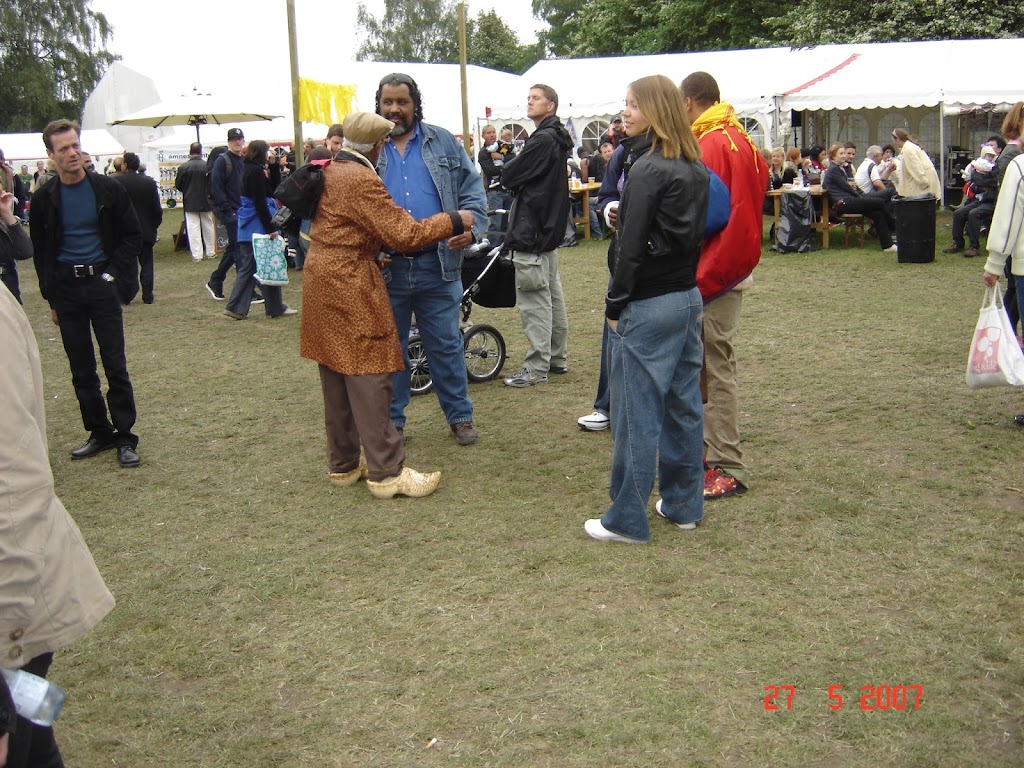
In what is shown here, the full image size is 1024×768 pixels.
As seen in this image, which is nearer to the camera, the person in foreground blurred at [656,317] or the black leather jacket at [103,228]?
the person in foreground blurred at [656,317]

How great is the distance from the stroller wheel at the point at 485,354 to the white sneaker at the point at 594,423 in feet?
5.08

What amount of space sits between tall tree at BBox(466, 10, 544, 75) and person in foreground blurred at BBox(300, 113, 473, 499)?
71.4 m

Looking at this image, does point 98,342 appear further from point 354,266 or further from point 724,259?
point 724,259

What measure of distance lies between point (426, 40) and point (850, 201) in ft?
212

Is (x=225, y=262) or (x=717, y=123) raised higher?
(x=717, y=123)

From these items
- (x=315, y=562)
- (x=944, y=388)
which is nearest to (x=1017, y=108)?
(x=944, y=388)

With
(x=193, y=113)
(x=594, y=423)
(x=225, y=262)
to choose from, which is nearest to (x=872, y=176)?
(x=225, y=262)

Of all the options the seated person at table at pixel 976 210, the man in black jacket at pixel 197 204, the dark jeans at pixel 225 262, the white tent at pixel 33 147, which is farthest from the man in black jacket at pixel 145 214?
the white tent at pixel 33 147

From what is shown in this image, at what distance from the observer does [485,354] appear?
25.4ft

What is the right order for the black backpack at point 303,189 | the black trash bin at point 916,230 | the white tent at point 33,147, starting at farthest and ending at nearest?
the white tent at point 33,147 → the black trash bin at point 916,230 → the black backpack at point 303,189

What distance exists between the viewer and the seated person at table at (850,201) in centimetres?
1434

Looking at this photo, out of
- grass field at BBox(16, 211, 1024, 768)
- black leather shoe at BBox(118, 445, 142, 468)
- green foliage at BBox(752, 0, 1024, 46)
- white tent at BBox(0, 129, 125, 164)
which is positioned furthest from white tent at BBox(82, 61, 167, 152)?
grass field at BBox(16, 211, 1024, 768)

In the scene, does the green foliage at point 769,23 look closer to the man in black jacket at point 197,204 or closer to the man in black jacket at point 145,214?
the man in black jacket at point 197,204

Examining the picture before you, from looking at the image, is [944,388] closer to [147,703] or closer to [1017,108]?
[1017,108]
